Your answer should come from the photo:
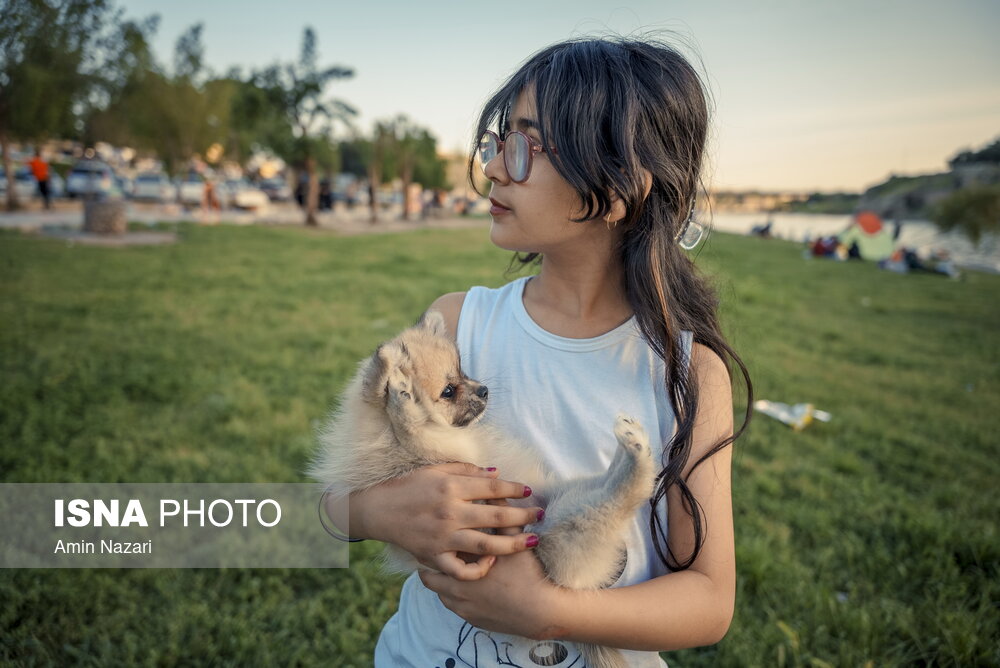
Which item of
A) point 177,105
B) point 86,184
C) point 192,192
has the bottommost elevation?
point 86,184

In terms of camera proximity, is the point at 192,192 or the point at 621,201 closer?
the point at 621,201

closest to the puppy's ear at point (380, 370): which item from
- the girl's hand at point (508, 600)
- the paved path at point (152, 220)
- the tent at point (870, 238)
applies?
the girl's hand at point (508, 600)

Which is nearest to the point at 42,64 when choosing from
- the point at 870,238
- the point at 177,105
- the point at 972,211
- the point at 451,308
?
the point at 177,105

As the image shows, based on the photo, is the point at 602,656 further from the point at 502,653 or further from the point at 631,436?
the point at 631,436

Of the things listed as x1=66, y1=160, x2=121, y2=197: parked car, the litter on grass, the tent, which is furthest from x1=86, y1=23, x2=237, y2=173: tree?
the tent

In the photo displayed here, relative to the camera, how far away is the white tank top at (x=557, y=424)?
5.05 feet

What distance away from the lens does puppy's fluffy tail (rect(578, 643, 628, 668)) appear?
154 centimetres

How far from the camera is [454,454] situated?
1.72 m

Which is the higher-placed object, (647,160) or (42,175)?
(42,175)

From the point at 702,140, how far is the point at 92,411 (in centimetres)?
531

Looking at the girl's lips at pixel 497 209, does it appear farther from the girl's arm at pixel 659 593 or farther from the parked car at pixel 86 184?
the parked car at pixel 86 184

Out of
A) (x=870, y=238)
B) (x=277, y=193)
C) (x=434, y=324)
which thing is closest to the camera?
(x=434, y=324)

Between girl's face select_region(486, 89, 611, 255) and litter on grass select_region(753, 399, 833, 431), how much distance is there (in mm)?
4755

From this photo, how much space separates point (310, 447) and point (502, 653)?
3.30 m
